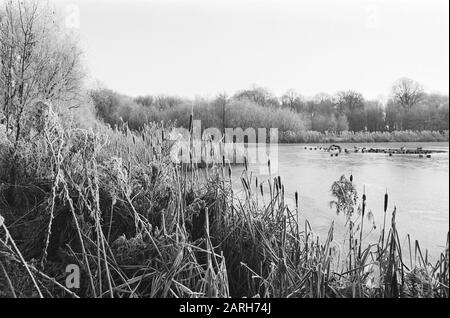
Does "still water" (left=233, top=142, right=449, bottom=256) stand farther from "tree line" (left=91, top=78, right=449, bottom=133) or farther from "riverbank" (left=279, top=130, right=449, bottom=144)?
"riverbank" (left=279, top=130, right=449, bottom=144)

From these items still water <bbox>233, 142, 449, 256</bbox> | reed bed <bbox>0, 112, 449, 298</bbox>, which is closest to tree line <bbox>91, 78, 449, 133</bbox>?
reed bed <bbox>0, 112, 449, 298</bbox>

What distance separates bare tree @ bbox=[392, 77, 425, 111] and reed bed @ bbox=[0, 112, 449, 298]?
1173 centimetres

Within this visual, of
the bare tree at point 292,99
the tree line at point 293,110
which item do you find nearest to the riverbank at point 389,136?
the tree line at point 293,110

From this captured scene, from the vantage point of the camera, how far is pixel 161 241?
128cm

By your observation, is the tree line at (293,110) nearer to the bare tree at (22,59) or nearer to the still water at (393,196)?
the bare tree at (22,59)

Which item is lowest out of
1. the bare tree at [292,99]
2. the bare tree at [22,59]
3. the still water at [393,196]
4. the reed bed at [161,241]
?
the still water at [393,196]

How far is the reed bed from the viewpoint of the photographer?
3.31ft

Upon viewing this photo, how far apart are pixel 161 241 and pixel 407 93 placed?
12.9 metres

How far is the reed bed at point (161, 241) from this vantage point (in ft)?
3.31

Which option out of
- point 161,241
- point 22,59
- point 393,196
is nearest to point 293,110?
point 393,196

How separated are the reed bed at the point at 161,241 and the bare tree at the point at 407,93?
1173 centimetres

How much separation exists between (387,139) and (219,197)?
11.5 meters

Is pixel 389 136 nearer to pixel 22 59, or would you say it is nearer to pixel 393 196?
pixel 393 196

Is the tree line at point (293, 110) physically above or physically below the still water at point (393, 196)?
above
